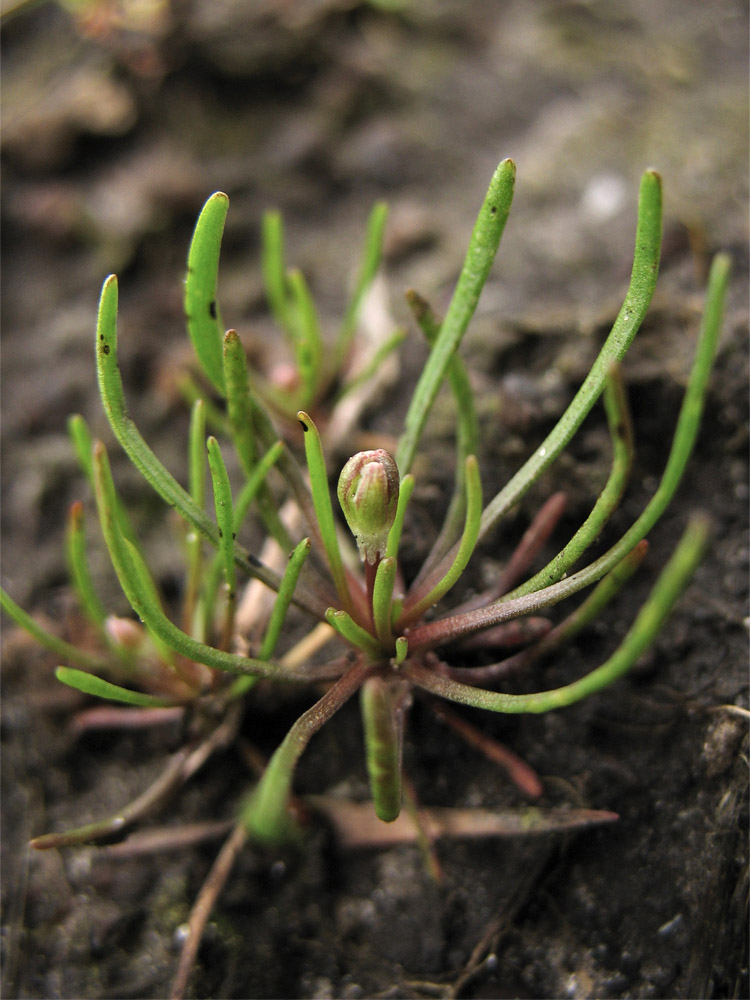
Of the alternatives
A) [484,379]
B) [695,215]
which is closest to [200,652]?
[484,379]

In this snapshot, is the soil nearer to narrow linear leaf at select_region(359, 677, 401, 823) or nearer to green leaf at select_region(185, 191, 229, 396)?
narrow linear leaf at select_region(359, 677, 401, 823)

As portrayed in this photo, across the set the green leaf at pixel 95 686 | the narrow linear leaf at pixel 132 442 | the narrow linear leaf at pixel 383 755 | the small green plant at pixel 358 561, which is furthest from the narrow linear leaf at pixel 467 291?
Answer: the green leaf at pixel 95 686

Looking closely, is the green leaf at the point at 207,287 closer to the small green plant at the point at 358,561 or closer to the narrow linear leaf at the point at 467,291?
the small green plant at the point at 358,561

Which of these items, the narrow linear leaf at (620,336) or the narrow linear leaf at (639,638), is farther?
the narrow linear leaf at (620,336)

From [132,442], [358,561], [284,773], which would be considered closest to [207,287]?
[132,442]

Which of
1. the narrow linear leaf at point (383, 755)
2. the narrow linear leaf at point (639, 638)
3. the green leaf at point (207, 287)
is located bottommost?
the narrow linear leaf at point (383, 755)

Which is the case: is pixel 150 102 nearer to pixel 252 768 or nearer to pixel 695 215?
pixel 695 215

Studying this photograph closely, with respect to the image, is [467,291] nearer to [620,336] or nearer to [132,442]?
[620,336]
